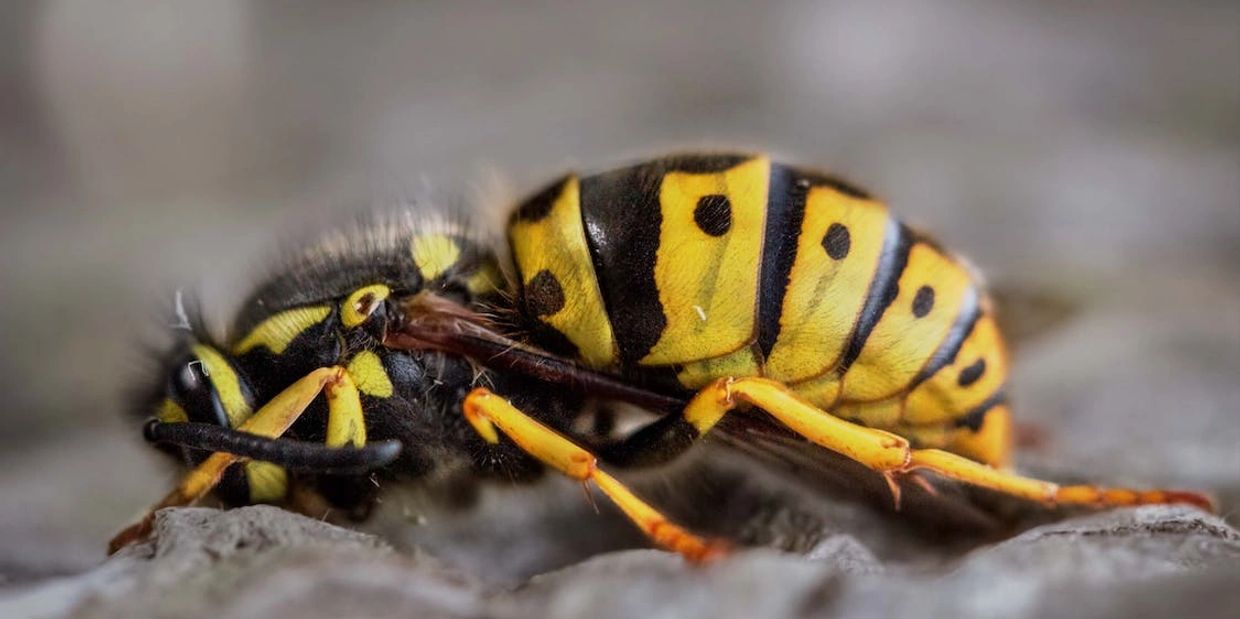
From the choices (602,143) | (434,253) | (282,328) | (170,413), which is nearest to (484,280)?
(434,253)

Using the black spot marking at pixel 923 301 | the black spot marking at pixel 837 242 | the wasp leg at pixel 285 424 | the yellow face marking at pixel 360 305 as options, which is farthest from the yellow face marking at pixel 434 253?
the black spot marking at pixel 923 301

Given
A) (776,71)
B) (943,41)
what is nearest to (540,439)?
(776,71)

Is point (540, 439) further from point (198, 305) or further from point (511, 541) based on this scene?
point (198, 305)

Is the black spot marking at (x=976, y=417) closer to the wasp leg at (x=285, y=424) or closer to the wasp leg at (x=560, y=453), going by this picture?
the wasp leg at (x=560, y=453)

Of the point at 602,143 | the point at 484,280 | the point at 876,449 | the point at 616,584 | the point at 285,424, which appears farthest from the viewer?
the point at 602,143

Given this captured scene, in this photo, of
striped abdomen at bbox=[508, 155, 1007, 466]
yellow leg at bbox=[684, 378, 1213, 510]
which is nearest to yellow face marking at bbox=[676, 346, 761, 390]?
striped abdomen at bbox=[508, 155, 1007, 466]

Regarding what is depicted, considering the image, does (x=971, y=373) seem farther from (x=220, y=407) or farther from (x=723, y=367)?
(x=220, y=407)
